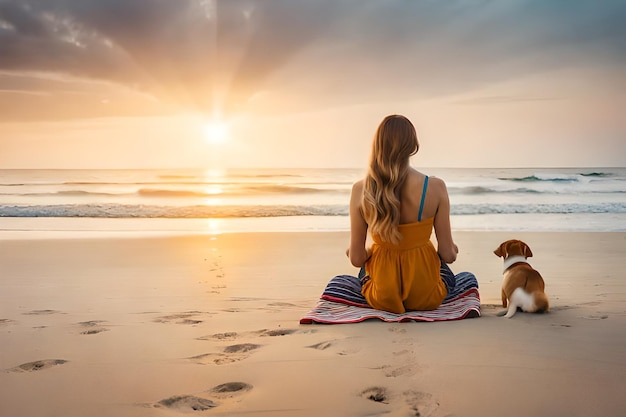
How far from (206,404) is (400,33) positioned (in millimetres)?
17222

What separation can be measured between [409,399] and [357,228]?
158cm

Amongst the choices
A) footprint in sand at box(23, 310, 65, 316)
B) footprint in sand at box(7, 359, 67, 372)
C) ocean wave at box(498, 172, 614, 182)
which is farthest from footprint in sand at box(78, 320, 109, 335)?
ocean wave at box(498, 172, 614, 182)

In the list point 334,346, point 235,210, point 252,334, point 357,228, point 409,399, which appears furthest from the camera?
point 235,210

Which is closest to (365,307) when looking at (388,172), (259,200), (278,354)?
(388,172)

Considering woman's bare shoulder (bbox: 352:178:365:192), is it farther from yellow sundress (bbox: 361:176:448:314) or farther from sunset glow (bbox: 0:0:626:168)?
sunset glow (bbox: 0:0:626:168)

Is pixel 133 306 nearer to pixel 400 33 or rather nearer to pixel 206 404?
pixel 206 404

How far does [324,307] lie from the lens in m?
3.85

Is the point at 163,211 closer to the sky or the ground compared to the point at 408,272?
closer to the sky

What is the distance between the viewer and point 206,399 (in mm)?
2389

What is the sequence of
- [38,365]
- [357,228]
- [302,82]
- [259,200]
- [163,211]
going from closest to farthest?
[38,365], [357,228], [163,211], [259,200], [302,82]

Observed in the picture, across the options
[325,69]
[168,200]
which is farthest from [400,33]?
[168,200]

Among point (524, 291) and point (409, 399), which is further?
point (524, 291)

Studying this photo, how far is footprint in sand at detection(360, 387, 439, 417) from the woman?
4.38 feet

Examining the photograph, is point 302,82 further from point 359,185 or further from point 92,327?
point 92,327
